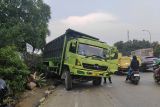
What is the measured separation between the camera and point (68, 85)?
19.0 m

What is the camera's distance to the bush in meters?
15.9

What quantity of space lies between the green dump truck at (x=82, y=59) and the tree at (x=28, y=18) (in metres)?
19.3

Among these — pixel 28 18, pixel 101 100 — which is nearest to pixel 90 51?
pixel 101 100

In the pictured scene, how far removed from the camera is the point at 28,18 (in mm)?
43781

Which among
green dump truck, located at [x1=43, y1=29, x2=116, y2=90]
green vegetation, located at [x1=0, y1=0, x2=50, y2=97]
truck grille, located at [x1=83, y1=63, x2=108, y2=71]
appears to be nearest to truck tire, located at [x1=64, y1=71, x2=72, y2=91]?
green dump truck, located at [x1=43, y1=29, x2=116, y2=90]

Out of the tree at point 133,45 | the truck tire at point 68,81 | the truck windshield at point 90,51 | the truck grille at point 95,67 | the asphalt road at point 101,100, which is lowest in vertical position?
Answer: the asphalt road at point 101,100

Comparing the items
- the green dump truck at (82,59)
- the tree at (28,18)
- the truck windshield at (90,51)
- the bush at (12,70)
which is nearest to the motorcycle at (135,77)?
the green dump truck at (82,59)

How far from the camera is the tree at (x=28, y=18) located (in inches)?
1617

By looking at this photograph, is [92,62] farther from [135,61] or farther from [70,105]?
[70,105]

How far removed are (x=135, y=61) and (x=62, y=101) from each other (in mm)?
7632

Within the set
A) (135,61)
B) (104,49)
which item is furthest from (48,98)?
(135,61)

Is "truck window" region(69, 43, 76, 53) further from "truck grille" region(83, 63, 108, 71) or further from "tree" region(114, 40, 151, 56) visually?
"tree" region(114, 40, 151, 56)

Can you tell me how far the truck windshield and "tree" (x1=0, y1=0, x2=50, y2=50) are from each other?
791 inches

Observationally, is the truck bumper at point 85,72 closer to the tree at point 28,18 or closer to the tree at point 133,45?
the tree at point 28,18
